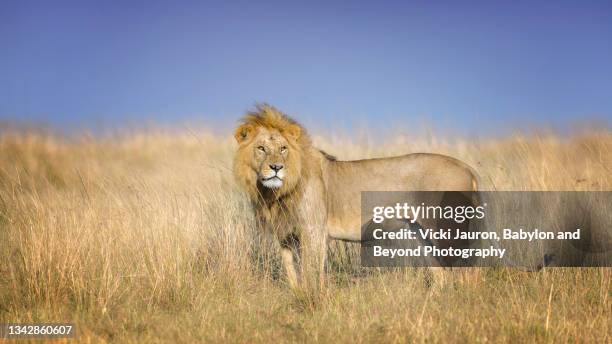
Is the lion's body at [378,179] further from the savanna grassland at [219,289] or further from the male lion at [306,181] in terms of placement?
the savanna grassland at [219,289]

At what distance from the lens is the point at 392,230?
6.09 m

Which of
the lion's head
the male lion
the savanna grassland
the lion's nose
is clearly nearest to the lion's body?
the male lion

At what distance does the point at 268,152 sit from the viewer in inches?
216

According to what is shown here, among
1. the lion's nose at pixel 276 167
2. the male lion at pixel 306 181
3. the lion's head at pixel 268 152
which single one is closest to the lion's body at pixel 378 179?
the male lion at pixel 306 181

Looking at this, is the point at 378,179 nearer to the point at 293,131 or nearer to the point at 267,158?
the point at 293,131

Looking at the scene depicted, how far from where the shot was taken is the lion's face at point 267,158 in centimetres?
534

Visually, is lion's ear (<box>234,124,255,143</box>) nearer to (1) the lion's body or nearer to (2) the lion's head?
(2) the lion's head

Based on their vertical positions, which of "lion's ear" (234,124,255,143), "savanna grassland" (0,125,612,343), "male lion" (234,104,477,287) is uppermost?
"lion's ear" (234,124,255,143)

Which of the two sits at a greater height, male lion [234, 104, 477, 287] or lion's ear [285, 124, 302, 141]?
lion's ear [285, 124, 302, 141]

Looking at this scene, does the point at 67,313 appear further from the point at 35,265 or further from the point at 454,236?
the point at 454,236

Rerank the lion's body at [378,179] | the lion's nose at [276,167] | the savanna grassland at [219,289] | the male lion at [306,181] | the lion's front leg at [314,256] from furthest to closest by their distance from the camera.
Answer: the lion's body at [378,179], the male lion at [306,181], the lion's nose at [276,167], the lion's front leg at [314,256], the savanna grassland at [219,289]

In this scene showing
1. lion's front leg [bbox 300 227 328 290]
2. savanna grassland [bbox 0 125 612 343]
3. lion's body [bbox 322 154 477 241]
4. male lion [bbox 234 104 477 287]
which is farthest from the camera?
lion's body [bbox 322 154 477 241]

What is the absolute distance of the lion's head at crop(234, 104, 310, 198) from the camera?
541 centimetres

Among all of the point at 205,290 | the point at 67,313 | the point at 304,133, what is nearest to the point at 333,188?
the point at 304,133
